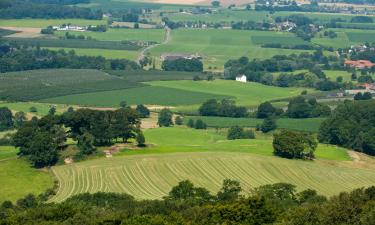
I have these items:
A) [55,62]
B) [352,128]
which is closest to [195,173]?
[352,128]

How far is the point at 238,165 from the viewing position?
67.9 m

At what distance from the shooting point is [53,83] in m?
112

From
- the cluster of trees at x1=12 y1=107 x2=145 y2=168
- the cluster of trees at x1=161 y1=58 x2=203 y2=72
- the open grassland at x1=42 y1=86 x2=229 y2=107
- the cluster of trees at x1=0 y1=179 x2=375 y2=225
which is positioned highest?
the cluster of trees at x1=0 y1=179 x2=375 y2=225

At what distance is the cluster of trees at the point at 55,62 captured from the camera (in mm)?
126875

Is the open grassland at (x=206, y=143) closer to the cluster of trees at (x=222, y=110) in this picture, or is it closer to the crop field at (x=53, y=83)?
the cluster of trees at (x=222, y=110)

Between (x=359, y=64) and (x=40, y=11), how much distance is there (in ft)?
215

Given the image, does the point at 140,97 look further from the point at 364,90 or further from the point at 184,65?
the point at 364,90

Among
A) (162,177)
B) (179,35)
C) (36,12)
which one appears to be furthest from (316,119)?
(36,12)

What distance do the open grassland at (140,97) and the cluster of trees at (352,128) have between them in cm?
2218

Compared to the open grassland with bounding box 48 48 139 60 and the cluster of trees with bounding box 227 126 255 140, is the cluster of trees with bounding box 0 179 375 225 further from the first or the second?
the open grassland with bounding box 48 48 139 60

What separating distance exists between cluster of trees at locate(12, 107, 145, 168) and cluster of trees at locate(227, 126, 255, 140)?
11152mm

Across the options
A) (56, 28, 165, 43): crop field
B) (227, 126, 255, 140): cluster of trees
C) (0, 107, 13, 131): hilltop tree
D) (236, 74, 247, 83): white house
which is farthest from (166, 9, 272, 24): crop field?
(227, 126, 255, 140): cluster of trees

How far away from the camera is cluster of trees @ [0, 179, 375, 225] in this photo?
45.3 m

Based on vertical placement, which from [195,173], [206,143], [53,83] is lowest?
[53,83]
